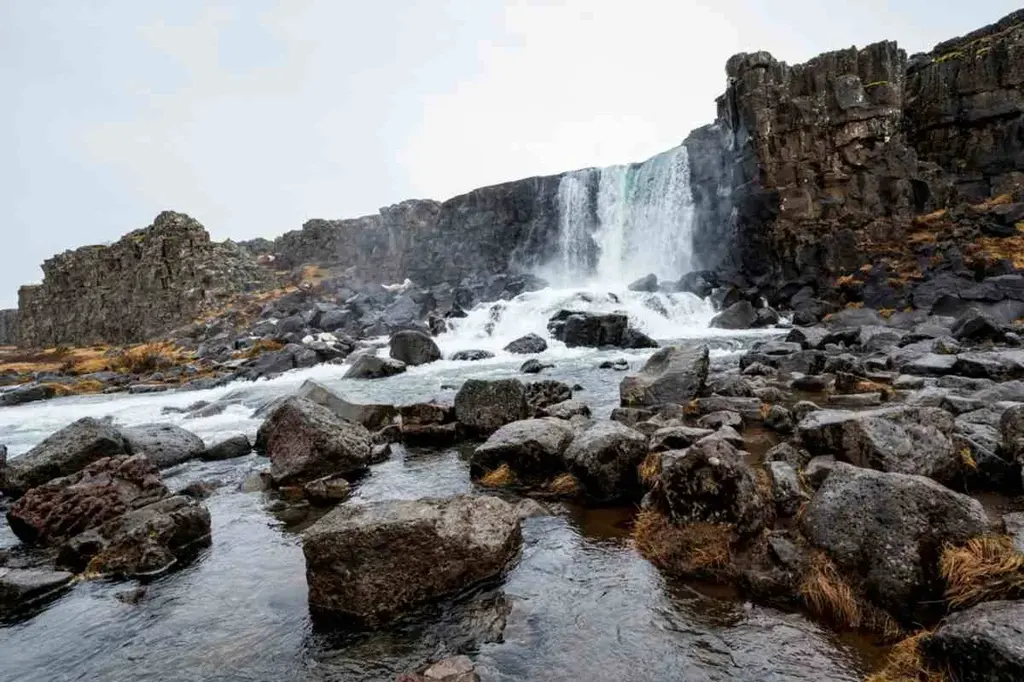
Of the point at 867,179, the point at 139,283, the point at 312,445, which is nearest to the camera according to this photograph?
the point at 312,445

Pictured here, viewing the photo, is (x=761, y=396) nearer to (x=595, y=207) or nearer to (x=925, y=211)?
(x=925, y=211)

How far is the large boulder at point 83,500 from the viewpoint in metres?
9.20

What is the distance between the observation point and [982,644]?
13.2 ft

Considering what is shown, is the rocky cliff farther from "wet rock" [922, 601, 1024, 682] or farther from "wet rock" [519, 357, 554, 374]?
"wet rock" [922, 601, 1024, 682]

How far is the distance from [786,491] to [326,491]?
7.72 m

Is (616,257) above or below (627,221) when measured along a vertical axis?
below

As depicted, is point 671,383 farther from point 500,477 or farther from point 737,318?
point 737,318

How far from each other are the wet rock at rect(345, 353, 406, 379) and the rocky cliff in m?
52.8

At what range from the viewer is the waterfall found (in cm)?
5291

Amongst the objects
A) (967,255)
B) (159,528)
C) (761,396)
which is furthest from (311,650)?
(967,255)

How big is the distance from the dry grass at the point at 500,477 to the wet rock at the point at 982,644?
6828 millimetres

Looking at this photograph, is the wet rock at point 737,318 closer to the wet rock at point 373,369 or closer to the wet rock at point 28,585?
Result: the wet rock at point 373,369

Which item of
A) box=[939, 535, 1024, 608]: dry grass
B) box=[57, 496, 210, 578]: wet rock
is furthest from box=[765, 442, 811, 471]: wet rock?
Answer: box=[57, 496, 210, 578]: wet rock

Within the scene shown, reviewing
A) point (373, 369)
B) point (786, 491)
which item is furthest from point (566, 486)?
point (373, 369)
